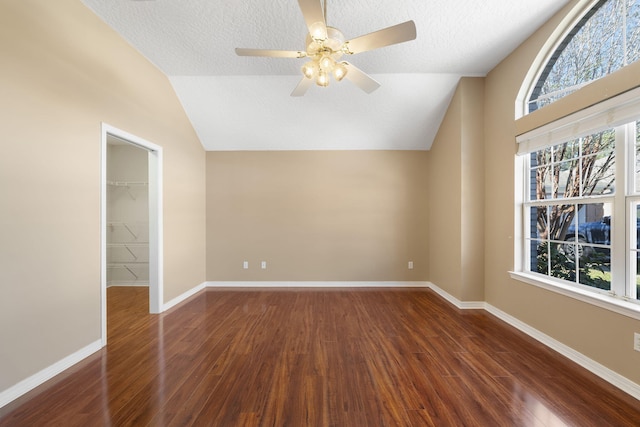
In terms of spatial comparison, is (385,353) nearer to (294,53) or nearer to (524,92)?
(294,53)

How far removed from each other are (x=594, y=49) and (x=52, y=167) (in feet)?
15.3

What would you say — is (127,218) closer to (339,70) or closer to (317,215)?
(317,215)

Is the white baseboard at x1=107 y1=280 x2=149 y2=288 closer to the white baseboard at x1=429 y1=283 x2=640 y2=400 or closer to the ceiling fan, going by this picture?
the ceiling fan

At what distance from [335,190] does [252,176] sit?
154 cm

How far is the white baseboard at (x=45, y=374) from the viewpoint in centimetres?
169

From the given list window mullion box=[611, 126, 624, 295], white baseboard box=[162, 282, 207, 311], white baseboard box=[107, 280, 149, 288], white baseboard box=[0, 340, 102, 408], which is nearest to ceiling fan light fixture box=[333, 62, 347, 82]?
window mullion box=[611, 126, 624, 295]

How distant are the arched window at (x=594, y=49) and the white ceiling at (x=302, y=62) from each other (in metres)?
0.33

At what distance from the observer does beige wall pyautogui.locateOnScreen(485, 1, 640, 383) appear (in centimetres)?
188

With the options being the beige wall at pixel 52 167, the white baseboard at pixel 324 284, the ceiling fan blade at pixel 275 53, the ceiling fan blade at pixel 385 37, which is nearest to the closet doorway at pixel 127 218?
the white baseboard at pixel 324 284

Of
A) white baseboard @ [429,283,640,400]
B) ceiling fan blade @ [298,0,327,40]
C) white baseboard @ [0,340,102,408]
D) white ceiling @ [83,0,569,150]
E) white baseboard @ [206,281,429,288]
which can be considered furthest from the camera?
white baseboard @ [206,281,429,288]

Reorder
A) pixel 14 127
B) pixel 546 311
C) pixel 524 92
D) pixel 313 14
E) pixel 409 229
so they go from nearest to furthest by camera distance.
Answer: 1. pixel 313 14
2. pixel 14 127
3. pixel 546 311
4. pixel 524 92
5. pixel 409 229

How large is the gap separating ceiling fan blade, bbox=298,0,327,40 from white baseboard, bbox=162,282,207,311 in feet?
11.8

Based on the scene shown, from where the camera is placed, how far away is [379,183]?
456cm

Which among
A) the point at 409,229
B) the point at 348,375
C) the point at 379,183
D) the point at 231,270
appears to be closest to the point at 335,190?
the point at 379,183
